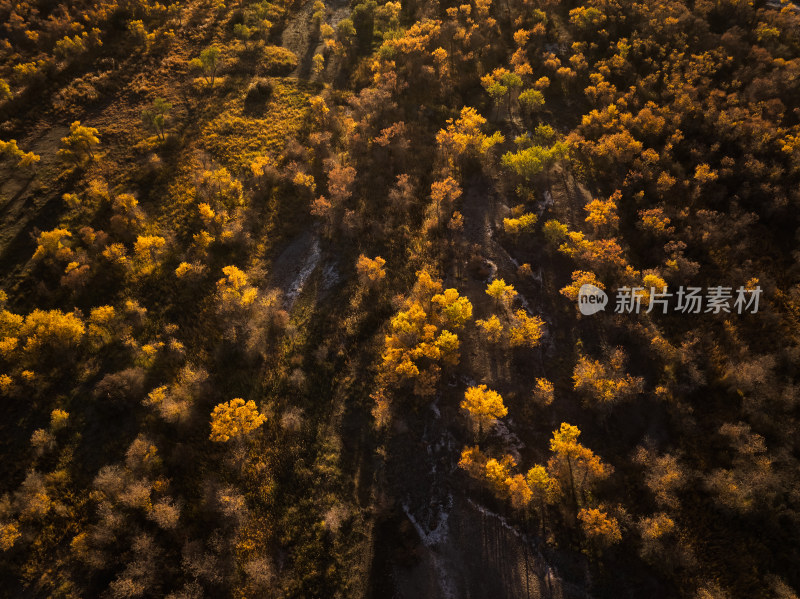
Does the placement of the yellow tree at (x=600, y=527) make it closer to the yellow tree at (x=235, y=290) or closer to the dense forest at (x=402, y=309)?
the dense forest at (x=402, y=309)

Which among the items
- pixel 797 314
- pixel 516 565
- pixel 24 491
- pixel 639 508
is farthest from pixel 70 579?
pixel 797 314

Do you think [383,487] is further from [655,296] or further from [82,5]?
[82,5]

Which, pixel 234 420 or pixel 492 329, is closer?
pixel 234 420

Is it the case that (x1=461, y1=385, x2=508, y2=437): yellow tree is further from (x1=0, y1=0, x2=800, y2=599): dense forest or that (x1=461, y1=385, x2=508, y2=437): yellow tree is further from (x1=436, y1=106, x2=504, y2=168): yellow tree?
(x1=436, y1=106, x2=504, y2=168): yellow tree

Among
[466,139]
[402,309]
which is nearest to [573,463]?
[402,309]

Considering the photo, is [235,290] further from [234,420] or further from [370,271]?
[370,271]
